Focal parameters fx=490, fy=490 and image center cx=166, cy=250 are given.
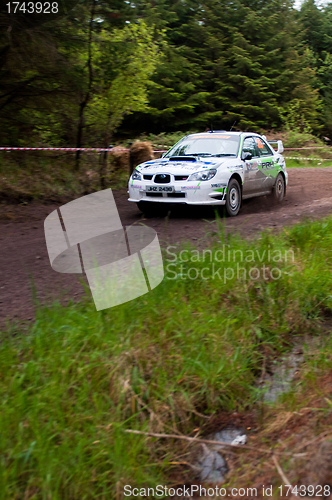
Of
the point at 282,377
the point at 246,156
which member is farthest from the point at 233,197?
the point at 282,377

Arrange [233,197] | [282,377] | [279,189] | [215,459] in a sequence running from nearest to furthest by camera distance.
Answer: [215,459]
[282,377]
[233,197]
[279,189]

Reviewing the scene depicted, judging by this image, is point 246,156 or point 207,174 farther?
point 246,156

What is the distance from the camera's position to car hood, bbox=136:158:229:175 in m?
8.27

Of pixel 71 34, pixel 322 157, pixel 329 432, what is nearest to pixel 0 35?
pixel 71 34

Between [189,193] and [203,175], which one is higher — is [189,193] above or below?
below

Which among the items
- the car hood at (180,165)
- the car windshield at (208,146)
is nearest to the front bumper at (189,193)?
the car hood at (180,165)

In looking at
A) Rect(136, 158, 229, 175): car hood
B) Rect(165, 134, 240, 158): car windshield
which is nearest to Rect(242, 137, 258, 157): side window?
Rect(165, 134, 240, 158): car windshield

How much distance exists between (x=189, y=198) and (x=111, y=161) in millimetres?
5658

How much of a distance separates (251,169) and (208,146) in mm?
927

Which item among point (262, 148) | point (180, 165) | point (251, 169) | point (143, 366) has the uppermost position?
A: point (262, 148)

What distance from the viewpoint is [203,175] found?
8188 millimetres

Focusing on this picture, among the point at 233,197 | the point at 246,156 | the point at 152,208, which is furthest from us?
the point at 246,156

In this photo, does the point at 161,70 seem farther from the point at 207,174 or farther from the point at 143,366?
the point at 143,366

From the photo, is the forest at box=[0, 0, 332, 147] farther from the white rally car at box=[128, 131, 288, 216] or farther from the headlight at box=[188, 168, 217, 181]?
the headlight at box=[188, 168, 217, 181]
